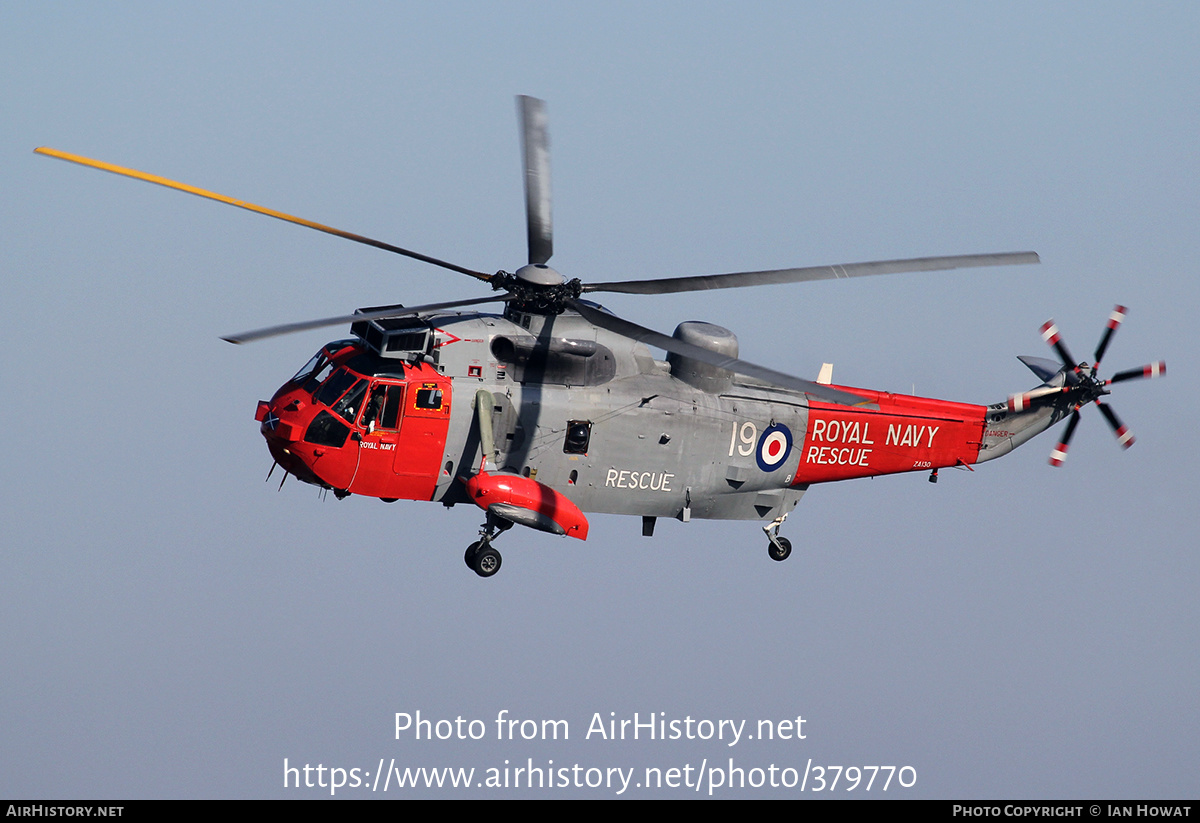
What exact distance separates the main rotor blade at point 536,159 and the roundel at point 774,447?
7.10 meters

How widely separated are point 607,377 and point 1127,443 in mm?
11984

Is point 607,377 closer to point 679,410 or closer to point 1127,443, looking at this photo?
point 679,410

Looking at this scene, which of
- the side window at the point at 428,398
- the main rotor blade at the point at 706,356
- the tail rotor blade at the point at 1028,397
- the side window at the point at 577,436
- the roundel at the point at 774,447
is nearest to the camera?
the main rotor blade at the point at 706,356

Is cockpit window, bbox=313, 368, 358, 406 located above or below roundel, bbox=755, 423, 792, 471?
above

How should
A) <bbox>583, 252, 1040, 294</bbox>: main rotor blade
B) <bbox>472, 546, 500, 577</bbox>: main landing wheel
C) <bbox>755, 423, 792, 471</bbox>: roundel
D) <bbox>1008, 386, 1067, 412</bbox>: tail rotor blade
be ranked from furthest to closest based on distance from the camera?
<bbox>1008, 386, 1067, 412</bbox>: tail rotor blade < <bbox>755, 423, 792, 471</bbox>: roundel < <bbox>472, 546, 500, 577</bbox>: main landing wheel < <bbox>583, 252, 1040, 294</bbox>: main rotor blade

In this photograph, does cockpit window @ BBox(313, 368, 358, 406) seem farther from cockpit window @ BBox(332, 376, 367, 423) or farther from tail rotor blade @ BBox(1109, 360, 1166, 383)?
tail rotor blade @ BBox(1109, 360, 1166, 383)

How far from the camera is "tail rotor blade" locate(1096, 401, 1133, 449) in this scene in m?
32.1

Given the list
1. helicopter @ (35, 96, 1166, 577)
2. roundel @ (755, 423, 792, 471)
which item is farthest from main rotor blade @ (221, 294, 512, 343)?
roundel @ (755, 423, 792, 471)

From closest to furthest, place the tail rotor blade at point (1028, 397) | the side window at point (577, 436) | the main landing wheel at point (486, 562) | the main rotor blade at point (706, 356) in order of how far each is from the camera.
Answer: the main rotor blade at point (706, 356), the main landing wheel at point (486, 562), the side window at point (577, 436), the tail rotor blade at point (1028, 397)

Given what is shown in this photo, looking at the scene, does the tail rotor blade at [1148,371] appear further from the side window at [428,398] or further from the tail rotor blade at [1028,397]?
the side window at [428,398]

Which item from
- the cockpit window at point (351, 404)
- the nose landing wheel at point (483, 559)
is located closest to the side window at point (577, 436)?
the nose landing wheel at point (483, 559)

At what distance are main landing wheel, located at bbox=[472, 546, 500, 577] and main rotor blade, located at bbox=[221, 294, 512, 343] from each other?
16.7 ft

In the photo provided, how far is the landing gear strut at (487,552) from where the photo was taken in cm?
2902

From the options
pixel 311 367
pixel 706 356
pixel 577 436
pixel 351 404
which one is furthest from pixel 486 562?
pixel 706 356
